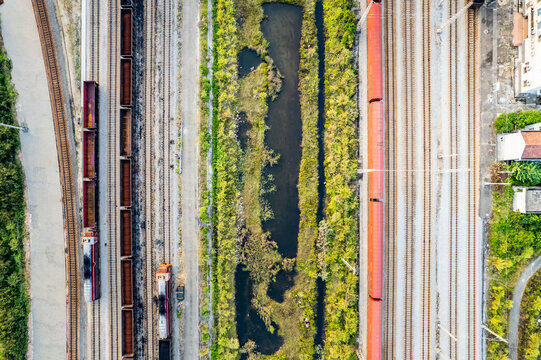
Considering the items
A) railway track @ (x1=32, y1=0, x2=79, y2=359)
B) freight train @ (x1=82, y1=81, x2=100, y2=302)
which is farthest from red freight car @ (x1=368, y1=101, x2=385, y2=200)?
railway track @ (x1=32, y1=0, x2=79, y2=359)

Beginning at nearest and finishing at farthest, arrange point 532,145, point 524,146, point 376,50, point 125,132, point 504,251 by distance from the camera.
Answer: point 524,146 → point 532,145 → point 376,50 → point 504,251 → point 125,132

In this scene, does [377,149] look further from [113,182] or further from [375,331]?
[113,182]

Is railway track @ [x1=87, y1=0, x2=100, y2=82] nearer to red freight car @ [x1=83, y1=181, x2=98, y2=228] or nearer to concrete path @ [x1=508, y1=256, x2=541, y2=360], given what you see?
red freight car @ [x1=83, y1=181, x2=98, y2=228]

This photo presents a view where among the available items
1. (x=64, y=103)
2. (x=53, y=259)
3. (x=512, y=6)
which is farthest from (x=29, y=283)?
(x=512, y=6)

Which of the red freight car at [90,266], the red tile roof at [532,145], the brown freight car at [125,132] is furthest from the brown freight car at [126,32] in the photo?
the red tile roof at [532,145]

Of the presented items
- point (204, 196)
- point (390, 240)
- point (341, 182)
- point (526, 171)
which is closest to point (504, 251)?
point (526, 171)

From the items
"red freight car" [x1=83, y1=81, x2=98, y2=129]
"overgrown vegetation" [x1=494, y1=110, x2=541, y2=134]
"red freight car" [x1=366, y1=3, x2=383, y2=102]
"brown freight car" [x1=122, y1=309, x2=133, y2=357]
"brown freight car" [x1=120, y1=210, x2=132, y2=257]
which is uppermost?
"red freight car" [x1=366, y1=3, x2=383, y2=102]

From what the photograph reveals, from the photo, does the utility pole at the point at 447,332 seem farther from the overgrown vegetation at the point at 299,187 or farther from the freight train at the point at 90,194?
the freight train at the point at 90,194
